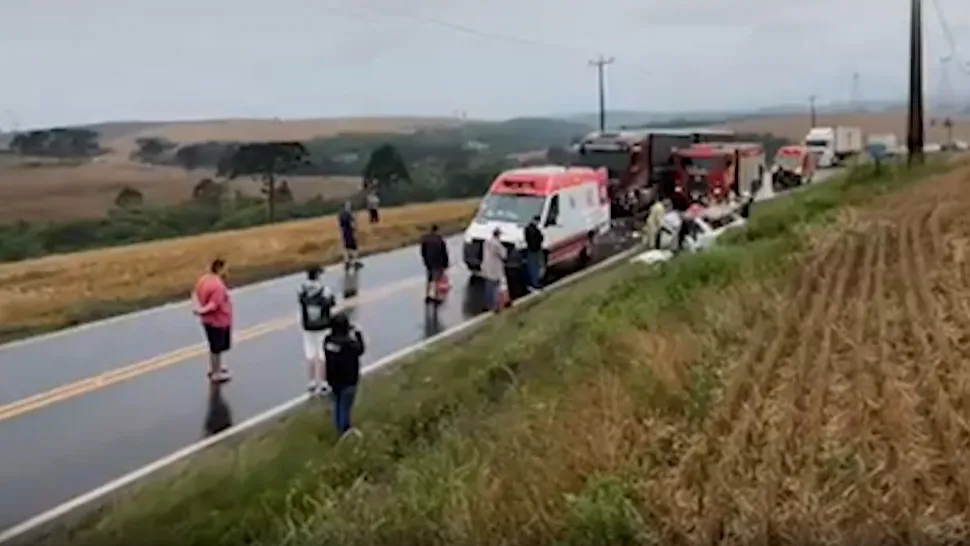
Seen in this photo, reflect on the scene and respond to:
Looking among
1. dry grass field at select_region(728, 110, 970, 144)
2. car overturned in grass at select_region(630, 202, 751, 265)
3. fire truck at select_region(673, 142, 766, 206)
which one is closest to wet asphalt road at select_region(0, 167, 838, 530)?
car overturned in grass at select_region(630, 202, 751, 265)

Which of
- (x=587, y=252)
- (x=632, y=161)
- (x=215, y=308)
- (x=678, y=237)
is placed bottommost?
(x=587, y=252)

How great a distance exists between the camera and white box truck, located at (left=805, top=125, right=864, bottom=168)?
62.2m

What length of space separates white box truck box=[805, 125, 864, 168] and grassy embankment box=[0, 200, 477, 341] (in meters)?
35.5

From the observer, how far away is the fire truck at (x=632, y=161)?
32656 mm

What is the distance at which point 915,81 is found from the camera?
3694cm

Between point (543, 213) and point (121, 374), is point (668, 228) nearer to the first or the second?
point (543, 213)

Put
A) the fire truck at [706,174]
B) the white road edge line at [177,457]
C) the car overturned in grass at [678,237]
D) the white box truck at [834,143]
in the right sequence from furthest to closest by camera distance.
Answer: the white box truck at [834,143] < the fire truck at [706,174] < the car overturned in grass at [678,237] < the white road edge line at [177,457]

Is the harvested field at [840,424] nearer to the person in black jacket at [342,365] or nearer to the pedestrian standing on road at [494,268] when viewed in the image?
the person in black jacket at [342,365]

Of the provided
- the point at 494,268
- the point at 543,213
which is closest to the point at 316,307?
the point at 494,268

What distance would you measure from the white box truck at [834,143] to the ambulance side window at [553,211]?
40432 millimetres

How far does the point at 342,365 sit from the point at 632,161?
77.7 ft

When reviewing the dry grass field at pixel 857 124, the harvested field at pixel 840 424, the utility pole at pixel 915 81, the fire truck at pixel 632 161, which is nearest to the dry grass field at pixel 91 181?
the harvested field at pixel 840 424

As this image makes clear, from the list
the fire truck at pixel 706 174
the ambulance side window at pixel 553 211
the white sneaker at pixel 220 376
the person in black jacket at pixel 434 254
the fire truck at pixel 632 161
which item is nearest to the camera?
the white sneaker at pixel 220 376

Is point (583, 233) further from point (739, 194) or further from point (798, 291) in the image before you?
point (739, 194)
